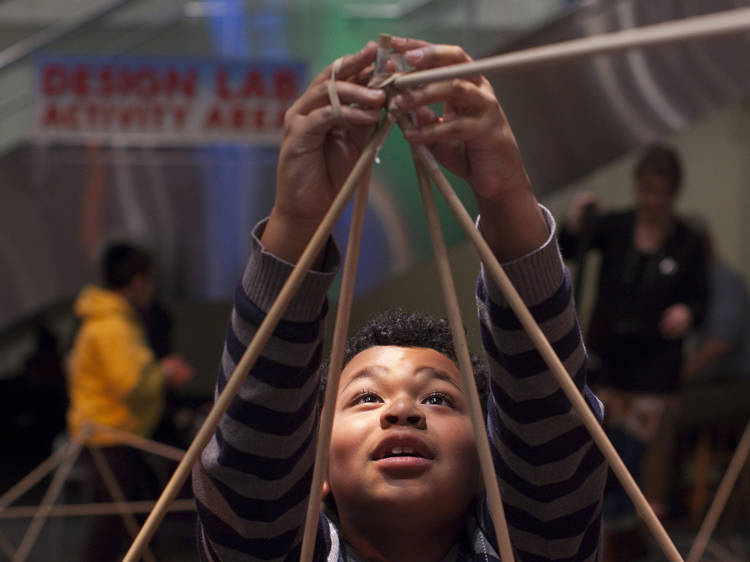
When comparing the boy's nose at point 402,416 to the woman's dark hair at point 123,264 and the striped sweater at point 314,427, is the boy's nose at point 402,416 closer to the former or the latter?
the striped sweater at point 314,427

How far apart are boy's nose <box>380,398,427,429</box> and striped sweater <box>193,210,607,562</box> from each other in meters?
0.04

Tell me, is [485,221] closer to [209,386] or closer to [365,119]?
[365,119]

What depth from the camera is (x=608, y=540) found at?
5.71 ft

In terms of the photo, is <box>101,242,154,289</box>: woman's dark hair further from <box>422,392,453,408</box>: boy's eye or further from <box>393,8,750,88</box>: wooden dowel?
<box>393,8,750,88</box>: wooden dowel

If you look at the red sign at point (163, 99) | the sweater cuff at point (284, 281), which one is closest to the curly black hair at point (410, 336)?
the sweater cuff at point (284, 281)

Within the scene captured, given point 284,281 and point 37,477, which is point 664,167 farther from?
point 284,281

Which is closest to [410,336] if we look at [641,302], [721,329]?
[641,302]

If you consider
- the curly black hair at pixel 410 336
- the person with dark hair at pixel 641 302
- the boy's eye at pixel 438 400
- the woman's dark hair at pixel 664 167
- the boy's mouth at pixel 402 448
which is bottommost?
the person with dark hair at pixel 641 302

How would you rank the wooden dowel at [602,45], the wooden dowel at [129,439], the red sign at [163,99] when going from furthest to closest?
the red sign at [163,99] → the wooden dowel at [129,439] → the wooden dowel at [602,45]

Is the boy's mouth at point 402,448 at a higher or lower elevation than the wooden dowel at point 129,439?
higher

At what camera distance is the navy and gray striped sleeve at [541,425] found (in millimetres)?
627

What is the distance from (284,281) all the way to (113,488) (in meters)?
1.16

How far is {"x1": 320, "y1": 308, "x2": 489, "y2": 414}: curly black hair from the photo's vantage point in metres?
0.79

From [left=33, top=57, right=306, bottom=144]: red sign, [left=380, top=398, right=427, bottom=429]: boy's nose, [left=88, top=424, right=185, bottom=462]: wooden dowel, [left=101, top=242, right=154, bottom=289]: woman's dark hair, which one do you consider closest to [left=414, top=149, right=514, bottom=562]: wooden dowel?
[left=380, top=398, right=427, bottom=429]: boy's nose
